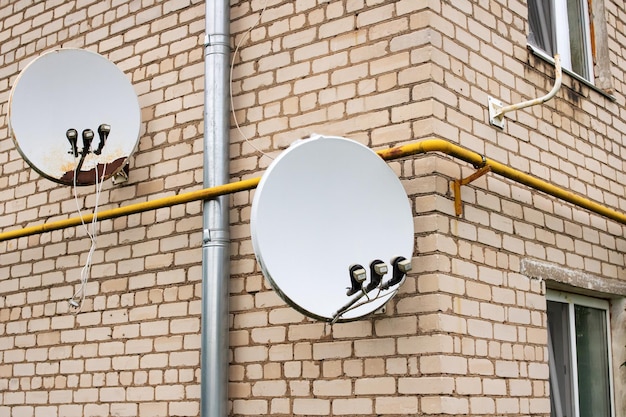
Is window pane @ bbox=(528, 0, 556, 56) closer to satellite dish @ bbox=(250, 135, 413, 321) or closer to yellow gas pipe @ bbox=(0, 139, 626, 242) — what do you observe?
yellow gas pipe @ bbox=(0, 139, 626, 242)

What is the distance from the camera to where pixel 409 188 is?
13.1ft

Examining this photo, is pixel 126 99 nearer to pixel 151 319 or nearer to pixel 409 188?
pixel 151 319

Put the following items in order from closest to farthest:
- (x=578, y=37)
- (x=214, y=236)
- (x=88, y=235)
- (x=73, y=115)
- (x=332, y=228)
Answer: (x=332, y=228) < (x=214, y=236) < (x=73, y=115) < (x=88, y=235) < (x=578, y=37)

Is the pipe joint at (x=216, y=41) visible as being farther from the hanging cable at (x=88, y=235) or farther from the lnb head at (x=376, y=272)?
the lnb head at (x=376, y=272)

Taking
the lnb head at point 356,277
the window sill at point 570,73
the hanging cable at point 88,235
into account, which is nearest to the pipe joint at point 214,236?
the hanging cable at point 88,235

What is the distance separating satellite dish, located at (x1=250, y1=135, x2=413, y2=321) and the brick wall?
252mm

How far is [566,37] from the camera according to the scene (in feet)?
17.6

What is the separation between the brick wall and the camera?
3941mm

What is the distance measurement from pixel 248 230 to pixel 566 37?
2226 mm

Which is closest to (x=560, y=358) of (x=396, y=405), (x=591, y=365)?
(x=591, y=365)

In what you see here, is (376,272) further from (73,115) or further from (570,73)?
(570,73)

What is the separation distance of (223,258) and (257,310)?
0.90ft

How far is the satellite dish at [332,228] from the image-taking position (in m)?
3.45

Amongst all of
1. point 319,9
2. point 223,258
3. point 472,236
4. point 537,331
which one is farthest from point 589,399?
point 319,9
